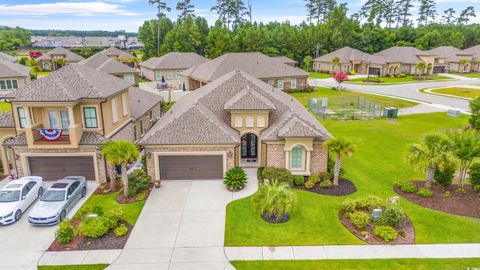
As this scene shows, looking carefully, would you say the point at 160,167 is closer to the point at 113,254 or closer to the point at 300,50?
the point at 113,254

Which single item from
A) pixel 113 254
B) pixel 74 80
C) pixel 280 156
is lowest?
pixel 113 254

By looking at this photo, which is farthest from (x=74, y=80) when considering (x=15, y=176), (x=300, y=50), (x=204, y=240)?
(x=300, y=50)

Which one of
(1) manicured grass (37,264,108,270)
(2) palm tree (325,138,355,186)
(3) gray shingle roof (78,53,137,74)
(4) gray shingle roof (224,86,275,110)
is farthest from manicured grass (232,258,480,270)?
(3) gray shingle roof (78,53,137,74)

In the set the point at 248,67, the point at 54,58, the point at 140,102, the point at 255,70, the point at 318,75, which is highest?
the point at 54,58

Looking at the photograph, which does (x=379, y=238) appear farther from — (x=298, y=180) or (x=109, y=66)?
(x=109, y=66)

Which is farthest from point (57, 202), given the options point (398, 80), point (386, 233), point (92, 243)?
point (398, 80)

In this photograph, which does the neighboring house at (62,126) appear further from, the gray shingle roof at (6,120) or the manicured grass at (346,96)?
the manicured grass at (346,96)
